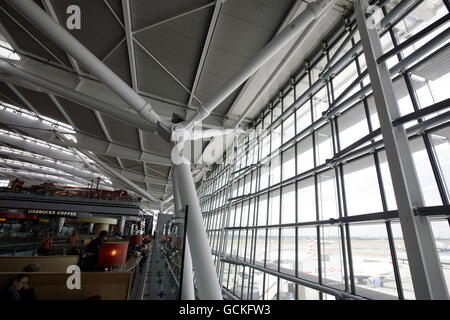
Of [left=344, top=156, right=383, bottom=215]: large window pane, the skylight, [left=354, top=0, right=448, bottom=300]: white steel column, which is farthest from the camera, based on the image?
the skylight

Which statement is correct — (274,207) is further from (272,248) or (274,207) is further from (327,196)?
(327,196)

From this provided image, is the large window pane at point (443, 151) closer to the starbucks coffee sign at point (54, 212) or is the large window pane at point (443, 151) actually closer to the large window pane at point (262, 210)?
the large window pane at point (262, 210)

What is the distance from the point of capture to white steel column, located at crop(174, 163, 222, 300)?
5797mm

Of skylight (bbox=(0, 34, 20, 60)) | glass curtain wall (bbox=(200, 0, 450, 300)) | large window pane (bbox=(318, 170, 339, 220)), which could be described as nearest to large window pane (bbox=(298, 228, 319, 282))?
glass curtain wall (bbox=(200, 0, 450, 300))

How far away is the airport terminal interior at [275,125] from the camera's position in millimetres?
4277

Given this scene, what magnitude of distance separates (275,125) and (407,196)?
24.1 feet

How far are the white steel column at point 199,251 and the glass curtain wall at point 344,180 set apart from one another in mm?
2690

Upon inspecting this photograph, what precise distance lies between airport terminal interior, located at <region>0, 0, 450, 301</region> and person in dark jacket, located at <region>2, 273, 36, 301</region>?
2 cm

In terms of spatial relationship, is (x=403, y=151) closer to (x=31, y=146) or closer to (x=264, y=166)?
(x=264, y=166)

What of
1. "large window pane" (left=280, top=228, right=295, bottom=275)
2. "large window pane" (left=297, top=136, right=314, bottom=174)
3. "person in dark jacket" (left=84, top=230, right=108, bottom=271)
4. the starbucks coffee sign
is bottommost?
"person in dark jacket" (left=84, top=230, right=108, bottom=271)

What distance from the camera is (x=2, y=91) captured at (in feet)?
47.2

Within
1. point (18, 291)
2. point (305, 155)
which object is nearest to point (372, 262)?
point (305, 155)

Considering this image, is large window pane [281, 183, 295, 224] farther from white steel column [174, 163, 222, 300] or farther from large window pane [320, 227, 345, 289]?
white steel column [174, 163, 222, 300]
